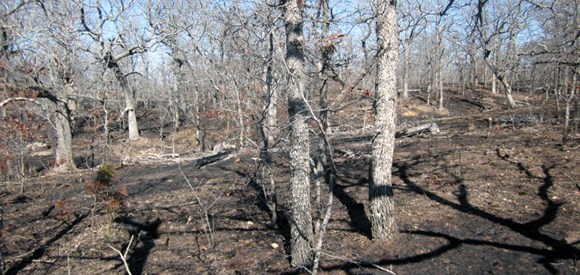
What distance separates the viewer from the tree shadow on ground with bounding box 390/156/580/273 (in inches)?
163

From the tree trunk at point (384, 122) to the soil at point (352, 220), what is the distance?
0.36 m

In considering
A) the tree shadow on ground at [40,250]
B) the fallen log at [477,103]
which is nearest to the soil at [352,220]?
the tree shadow on ground at [40,250]

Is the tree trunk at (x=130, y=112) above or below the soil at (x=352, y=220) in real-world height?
above

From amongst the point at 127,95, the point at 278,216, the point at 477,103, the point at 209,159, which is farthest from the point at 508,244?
the point at 477,103

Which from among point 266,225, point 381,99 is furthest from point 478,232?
point 266,225

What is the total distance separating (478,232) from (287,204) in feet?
10.8

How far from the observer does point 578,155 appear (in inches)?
295

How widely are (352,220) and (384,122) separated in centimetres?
198

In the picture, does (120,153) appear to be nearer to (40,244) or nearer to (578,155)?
(40,244)

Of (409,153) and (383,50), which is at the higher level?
(383,50)

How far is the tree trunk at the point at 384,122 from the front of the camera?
4645 mm

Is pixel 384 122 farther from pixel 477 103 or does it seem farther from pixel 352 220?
pixel 477 103

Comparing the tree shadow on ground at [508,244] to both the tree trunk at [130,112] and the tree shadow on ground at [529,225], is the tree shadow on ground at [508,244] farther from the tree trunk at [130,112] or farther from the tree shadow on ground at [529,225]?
the tree trunk at [130,112]

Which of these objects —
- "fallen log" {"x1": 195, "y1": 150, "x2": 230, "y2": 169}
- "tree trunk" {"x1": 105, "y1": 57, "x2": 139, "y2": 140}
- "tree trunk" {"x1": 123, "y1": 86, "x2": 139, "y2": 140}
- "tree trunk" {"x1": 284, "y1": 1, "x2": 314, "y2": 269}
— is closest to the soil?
"tree trunk" {"x1": 284, "y1": 1, "x2": 314, "y2": 269}
